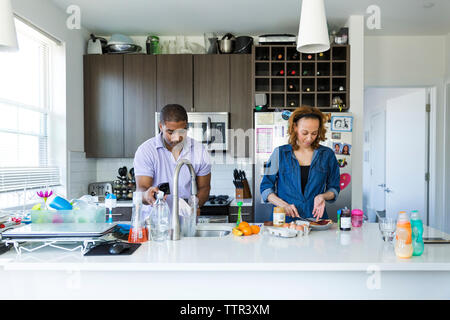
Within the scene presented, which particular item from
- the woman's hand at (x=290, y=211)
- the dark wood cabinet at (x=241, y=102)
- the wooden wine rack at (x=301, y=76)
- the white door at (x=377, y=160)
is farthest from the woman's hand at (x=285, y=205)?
the white door at (x=377, y=160)

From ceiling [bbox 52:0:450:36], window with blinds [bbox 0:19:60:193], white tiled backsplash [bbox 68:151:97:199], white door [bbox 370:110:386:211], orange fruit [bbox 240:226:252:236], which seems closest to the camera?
orange fruit [bbox 240:226:252:236]

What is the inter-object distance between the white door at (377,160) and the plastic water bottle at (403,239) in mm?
4164

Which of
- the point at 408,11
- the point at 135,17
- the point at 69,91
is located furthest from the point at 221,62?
the point at 408,11

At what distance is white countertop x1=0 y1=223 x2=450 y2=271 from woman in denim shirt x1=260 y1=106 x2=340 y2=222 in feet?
1.94

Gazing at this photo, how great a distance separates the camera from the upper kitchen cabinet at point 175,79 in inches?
153

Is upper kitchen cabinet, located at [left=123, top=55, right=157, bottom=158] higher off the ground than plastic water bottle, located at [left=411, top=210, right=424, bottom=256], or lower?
higher

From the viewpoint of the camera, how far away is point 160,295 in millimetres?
1488

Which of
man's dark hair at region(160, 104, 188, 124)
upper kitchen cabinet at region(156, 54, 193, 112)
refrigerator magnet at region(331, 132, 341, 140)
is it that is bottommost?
refrigerator magnet at region(331, 132, 341, 140)

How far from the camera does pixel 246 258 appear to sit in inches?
56.0

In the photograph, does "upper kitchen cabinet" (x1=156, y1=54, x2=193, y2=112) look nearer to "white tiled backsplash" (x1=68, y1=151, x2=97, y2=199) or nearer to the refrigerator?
the refrigerator

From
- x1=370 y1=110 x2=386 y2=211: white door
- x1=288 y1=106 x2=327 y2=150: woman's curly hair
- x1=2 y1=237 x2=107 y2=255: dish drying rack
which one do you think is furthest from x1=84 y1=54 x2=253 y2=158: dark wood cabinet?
x1=370 y1=110 x2=386 y2=211: white door

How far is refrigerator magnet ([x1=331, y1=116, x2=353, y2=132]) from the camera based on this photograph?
3.53 meters

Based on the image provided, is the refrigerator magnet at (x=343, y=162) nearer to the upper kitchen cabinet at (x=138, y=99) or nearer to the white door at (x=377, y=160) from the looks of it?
the upper kitchen cabinet at (x=138, y=99)
